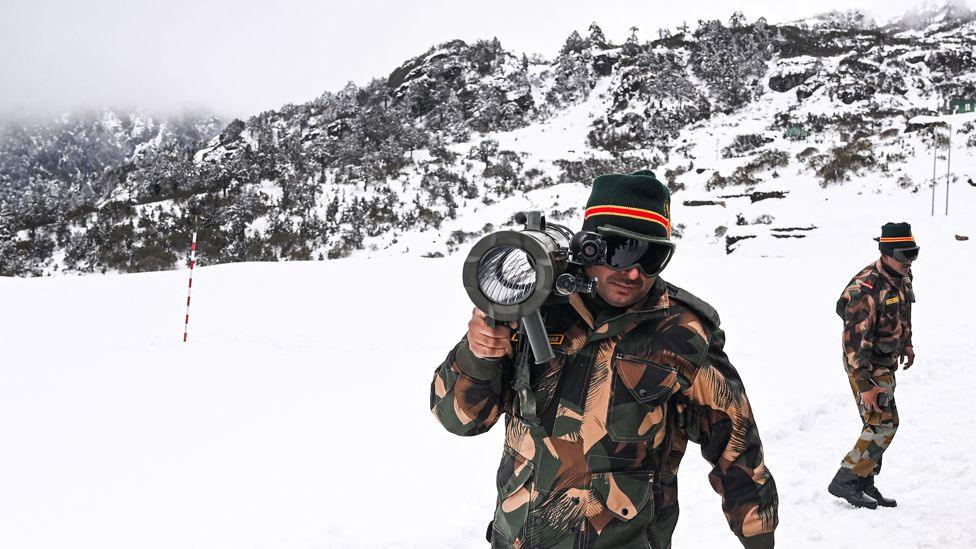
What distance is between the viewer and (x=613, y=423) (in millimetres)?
1427

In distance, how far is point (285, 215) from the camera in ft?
94.2

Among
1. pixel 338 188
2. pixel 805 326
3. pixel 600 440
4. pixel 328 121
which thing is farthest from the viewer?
pixel 328 121

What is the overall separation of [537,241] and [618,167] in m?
30.3

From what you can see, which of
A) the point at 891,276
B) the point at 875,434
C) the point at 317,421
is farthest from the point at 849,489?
the point at 317,421

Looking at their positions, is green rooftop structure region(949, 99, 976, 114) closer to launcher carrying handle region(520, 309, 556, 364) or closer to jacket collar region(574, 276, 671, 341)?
jacket collar region(574, 276, 671, 341)

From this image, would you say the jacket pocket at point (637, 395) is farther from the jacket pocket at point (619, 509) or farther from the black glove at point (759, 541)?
the black glove at point (759, 541)

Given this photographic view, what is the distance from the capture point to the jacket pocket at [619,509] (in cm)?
139

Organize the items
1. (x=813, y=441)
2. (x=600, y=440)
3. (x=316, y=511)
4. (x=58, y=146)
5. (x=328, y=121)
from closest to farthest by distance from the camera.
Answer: (x=600, y=440)
(x=316, y=511)
(x=813, y=441)
(x=328, y=121)
(x=58, y=146)

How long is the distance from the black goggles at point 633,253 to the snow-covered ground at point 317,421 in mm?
2331

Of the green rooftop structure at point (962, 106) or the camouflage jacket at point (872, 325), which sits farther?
the green rooftop structure at point (962, 106)

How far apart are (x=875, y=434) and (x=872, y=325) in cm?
68

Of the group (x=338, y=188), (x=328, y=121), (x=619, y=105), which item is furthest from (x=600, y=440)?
(x=328, y=121)

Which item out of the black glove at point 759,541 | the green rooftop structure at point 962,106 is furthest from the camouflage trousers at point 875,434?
the green rooftop structure at point 962,106

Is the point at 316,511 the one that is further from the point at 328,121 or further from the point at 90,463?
the point at 328,121
